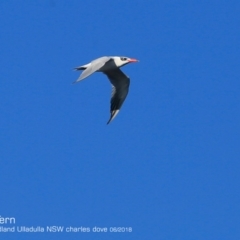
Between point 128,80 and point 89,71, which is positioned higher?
point 128,80

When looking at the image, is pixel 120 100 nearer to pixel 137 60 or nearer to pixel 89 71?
pixel 137 60

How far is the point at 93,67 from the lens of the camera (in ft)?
59.0

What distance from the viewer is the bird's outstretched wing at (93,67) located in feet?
55.9

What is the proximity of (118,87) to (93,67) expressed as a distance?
2.98 m

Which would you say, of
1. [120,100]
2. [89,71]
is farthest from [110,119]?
[89,71]

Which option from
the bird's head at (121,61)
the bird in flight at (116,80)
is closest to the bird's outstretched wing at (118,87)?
the bird in flight at (116,80)

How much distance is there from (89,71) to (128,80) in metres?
3.51

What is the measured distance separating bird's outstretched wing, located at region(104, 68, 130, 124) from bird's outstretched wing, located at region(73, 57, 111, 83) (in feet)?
3.67

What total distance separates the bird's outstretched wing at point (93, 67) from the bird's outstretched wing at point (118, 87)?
1.12m

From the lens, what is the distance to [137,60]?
803 inches

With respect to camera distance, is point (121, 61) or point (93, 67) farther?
Answer: point (121, 61)

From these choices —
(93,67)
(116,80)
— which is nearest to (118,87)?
(116,80)

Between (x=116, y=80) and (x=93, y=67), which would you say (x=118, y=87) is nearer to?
(x=116, y=80)

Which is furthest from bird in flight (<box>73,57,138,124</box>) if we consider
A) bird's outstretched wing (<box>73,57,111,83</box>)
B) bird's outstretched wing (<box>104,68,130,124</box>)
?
bird's outstretched wing (<box>73,57,111,83</box>)
